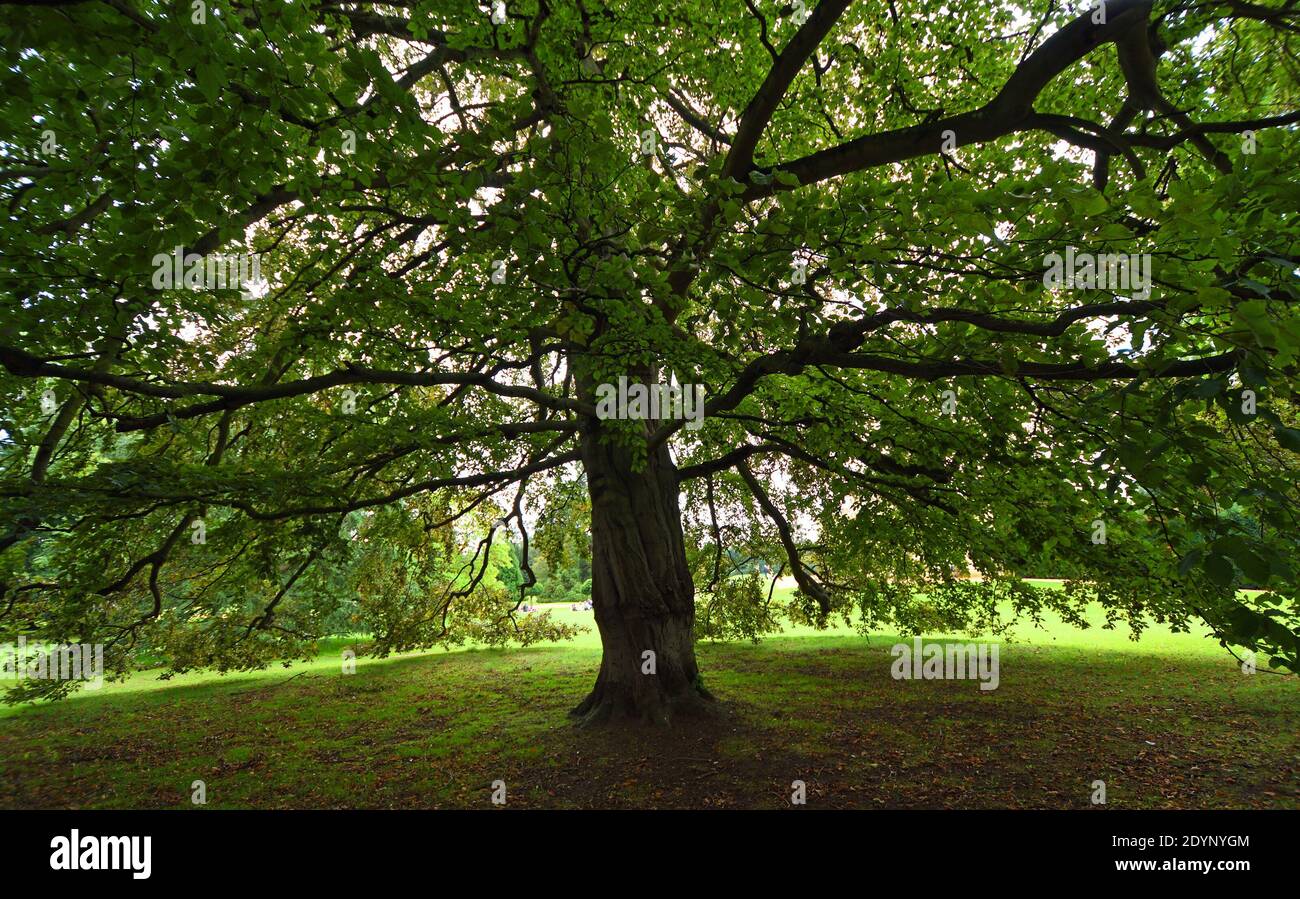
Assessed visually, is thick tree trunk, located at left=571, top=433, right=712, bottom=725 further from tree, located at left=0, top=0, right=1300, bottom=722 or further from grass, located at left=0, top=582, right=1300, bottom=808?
grass, located at left=0, top=582, right=1300, bottom=808

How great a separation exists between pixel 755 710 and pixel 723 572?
379 cm

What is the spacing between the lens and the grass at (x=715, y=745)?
22.0 feet

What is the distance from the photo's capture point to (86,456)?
7.51 metres

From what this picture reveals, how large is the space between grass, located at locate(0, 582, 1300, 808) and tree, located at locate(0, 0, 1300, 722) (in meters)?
1.53

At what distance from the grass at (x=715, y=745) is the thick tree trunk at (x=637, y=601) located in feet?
1.82

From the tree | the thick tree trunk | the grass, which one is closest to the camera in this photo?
the tree

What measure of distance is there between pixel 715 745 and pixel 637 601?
89.0 inches

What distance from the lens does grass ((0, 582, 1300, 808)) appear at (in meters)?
6.71

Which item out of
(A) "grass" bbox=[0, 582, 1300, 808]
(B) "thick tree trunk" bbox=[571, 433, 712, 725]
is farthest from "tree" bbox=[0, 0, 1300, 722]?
(A) "grass" bbox=[0, 582, 1300, 808]

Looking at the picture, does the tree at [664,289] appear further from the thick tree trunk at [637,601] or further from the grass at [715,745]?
the grass at [715,745]

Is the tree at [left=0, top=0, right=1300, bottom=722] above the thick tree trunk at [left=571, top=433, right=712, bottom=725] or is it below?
above

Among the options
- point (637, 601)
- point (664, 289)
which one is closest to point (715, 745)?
point (637, 601)

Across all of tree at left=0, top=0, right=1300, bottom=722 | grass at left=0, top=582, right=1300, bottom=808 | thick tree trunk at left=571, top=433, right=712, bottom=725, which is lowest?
grass at left=0, top=582, right=1300, bottom=808
